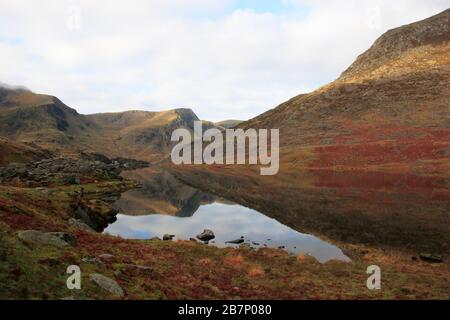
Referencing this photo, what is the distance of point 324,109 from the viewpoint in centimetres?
19662

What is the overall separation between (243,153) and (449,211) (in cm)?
14294

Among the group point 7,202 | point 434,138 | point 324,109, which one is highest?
point 324,109

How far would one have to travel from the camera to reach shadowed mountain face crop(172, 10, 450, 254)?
49.9m

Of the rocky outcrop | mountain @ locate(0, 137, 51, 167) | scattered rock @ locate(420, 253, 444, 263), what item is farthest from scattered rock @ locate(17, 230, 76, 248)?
mountain @ locate(0, 137, 51, 167)

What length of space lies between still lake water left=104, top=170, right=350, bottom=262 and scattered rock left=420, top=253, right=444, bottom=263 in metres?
6.80

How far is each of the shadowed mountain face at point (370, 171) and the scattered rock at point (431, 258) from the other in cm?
257

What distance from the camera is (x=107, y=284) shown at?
19031 millimetres

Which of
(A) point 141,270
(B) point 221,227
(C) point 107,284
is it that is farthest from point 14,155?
(C) point 107,284

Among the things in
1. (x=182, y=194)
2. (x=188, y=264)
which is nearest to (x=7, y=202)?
(x=188, y=264)

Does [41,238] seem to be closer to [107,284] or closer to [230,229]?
[107,284]

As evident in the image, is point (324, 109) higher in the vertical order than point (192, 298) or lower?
higher

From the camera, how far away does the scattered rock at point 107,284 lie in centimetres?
1861

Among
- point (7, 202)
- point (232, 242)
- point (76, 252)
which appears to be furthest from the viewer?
point (232, 242)
